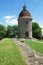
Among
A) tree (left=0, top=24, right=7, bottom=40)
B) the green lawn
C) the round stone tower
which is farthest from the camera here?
tree (left=0, top=24, right=7, bottom=40)

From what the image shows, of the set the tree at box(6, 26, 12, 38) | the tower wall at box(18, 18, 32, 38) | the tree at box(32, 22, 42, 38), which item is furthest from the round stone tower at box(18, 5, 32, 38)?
the tree at box(6, 26, 12, 38)

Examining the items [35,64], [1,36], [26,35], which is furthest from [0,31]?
[35,64]

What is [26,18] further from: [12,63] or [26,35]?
[12,63]

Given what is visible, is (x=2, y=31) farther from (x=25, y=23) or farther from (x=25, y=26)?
(x=25, y=23)

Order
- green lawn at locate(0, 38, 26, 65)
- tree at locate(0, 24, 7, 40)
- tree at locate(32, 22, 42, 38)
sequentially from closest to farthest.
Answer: green lawn at locate(0, 38, 26, 65)
tree at locate(32, 22, 42, 38)
tree at locate(0, 24, 7, 40)

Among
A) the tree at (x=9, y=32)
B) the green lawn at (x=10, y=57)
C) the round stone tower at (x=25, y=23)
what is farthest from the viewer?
the tree at (x=9, y=32)

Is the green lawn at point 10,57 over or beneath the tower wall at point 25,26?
beneath

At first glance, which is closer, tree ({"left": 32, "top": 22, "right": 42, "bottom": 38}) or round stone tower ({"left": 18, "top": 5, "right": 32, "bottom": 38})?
round stone tower ({"left": 18, "top": 5, "right": 32, "bottom": 38})

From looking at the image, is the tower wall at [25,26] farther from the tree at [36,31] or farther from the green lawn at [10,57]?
the green lawn at [10,57]

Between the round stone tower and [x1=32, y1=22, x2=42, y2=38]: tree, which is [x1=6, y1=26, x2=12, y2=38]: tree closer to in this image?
[x1=32, y1=22, x2=42, y2=38]: tree

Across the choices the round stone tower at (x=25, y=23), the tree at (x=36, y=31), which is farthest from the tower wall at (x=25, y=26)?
the tree at (x=36, y=31)

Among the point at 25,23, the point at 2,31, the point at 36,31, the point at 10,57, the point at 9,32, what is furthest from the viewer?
the point at 2,31

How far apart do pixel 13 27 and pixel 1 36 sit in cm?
1025

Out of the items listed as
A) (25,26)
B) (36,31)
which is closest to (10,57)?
(25,26)
